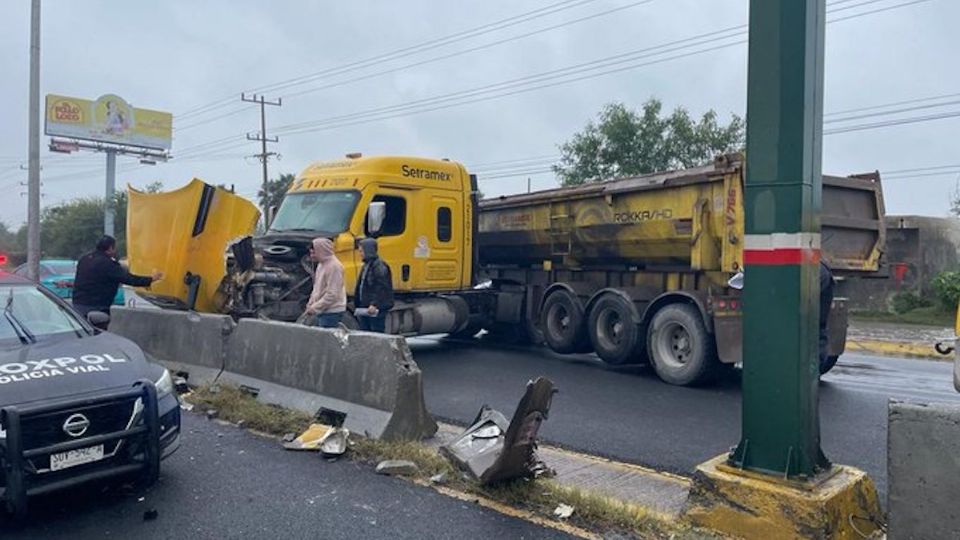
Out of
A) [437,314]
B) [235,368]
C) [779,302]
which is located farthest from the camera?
[437,314]

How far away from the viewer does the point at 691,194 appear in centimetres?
924

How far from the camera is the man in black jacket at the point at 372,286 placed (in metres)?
9.33

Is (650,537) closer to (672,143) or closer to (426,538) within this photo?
(426,538)

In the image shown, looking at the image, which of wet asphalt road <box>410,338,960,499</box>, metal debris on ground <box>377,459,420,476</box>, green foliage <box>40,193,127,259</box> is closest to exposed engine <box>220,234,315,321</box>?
wet asphalt road <box>410,338,960,499</box>

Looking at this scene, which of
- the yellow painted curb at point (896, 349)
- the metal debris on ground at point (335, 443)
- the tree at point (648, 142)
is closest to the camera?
the metal debris on ground at point (335, 443)

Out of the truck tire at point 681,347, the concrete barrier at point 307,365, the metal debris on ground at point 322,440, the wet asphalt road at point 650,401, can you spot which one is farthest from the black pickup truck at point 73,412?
the truck tire at point 681,347

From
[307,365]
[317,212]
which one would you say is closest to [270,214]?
[317,212]

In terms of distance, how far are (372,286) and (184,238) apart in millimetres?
2415

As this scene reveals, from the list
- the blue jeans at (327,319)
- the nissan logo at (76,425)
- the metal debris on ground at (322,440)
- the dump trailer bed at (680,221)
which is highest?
the dump trailer bed at (680,221)

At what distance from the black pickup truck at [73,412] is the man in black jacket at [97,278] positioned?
3397 mm

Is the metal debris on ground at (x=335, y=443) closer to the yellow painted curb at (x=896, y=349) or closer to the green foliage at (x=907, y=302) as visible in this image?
the yellow painted curb at (x=896, y=349)

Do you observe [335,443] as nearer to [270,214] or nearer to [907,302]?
[270,214]

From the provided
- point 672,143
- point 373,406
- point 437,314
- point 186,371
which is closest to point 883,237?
point 437,314

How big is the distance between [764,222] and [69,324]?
4901mm
